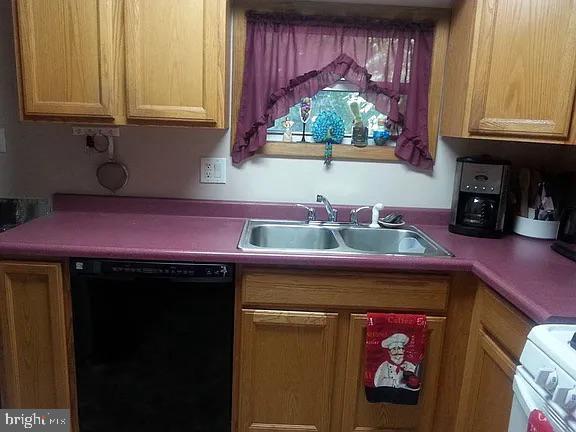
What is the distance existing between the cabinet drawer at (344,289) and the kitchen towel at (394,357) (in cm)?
6

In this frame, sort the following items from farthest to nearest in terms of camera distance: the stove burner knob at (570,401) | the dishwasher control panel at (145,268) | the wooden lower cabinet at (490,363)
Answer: the dishwasher control panel at (145,268) → the wooden lower cabinet at (490,363) → the stove burner knob at (570,401)

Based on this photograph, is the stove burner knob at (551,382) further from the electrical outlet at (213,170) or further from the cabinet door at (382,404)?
the electrical outlet at (213,170)

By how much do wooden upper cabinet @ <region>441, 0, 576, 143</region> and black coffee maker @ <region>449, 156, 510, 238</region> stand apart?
0.53ft

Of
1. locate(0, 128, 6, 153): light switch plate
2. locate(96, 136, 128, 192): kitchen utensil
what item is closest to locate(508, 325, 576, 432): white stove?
locate(96, 136, 128, 192): kitchen utensil

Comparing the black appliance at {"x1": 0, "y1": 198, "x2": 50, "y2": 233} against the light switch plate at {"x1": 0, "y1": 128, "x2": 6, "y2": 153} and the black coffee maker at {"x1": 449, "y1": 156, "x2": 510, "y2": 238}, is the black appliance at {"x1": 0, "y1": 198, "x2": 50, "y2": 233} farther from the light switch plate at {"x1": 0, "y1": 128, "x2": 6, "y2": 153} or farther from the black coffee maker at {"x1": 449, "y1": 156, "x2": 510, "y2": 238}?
the black coffee maker at {"x1": 449, "y1": 156, "x2": 510, "y2": 238}

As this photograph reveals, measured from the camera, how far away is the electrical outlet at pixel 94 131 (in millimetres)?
1996

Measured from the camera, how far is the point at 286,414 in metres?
1.69

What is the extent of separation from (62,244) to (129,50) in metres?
0.75

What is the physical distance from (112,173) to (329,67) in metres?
1.10

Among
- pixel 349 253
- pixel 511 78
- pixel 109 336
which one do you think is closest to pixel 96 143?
pixel 109 336

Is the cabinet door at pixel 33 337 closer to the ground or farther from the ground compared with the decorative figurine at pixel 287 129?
closer to the ground

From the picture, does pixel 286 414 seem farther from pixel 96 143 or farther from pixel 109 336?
pixel 96 143

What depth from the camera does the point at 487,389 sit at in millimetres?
1431

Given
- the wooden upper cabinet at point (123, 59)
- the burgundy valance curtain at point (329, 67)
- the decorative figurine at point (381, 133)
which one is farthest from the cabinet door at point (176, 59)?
the decorative figurine at point (381, 133)
